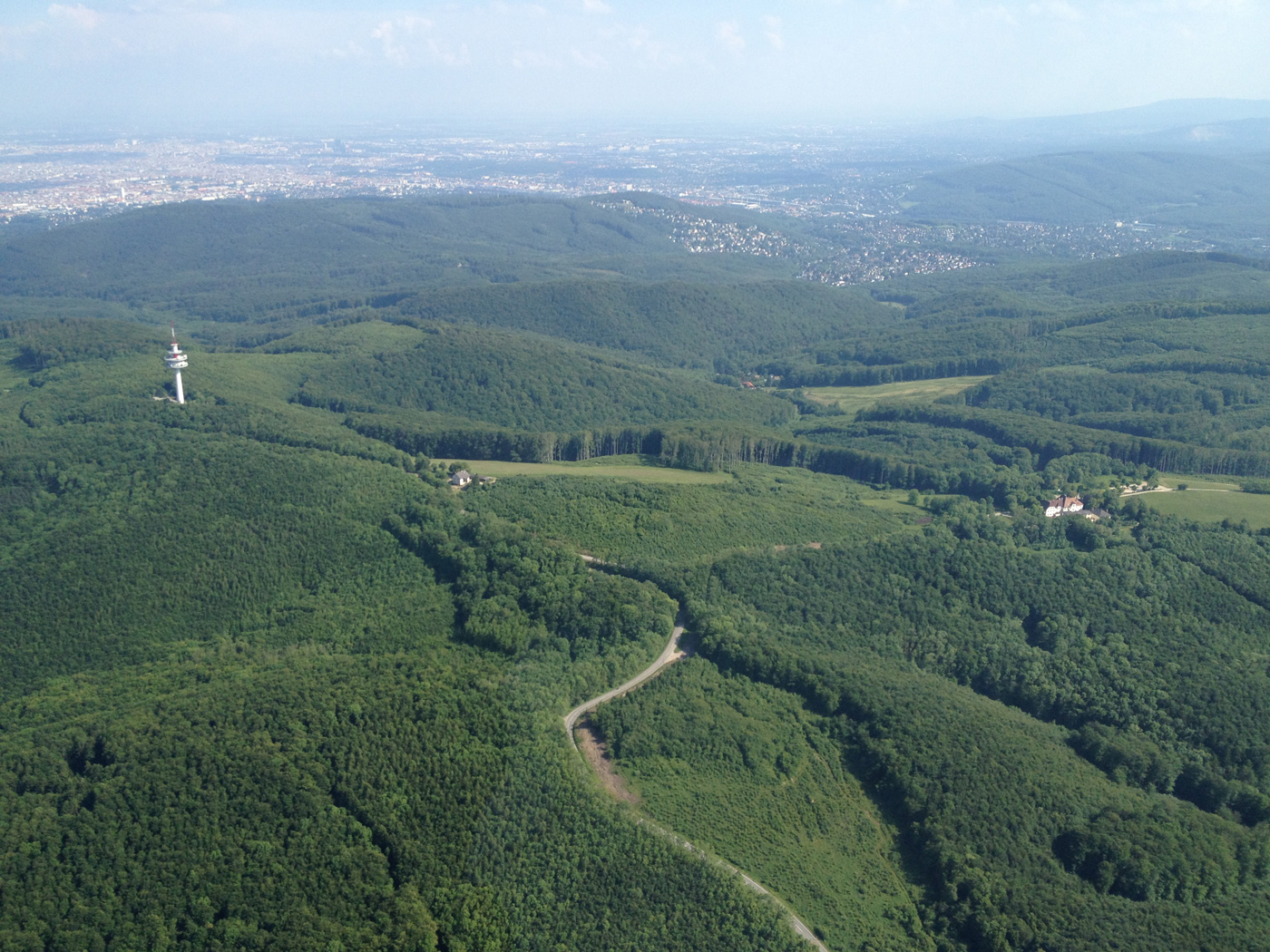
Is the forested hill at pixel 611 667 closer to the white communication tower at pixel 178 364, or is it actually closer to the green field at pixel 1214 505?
the green field at pixel 1214 505

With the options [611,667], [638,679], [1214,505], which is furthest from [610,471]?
[1214,505]

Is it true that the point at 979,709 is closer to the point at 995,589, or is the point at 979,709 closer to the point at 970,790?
the point at 970,790

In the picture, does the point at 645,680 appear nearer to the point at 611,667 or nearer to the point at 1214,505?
the point at 611,667

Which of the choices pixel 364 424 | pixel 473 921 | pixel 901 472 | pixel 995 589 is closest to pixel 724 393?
pixel 901 472

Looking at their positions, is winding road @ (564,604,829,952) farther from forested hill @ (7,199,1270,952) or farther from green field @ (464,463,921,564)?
green field @ (464,463,921,564)

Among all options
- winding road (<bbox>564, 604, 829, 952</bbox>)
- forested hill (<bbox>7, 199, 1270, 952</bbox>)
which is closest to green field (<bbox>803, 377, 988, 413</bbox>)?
forested hill (<bbox>7, 199, 1270, 952</bbox>)

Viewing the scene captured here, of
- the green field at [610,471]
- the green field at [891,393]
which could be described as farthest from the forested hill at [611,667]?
the green field at [891,393]

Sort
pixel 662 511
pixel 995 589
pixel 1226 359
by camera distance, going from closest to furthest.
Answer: pixel 995 589 → pixel 662 511 → pixel 1226 359
